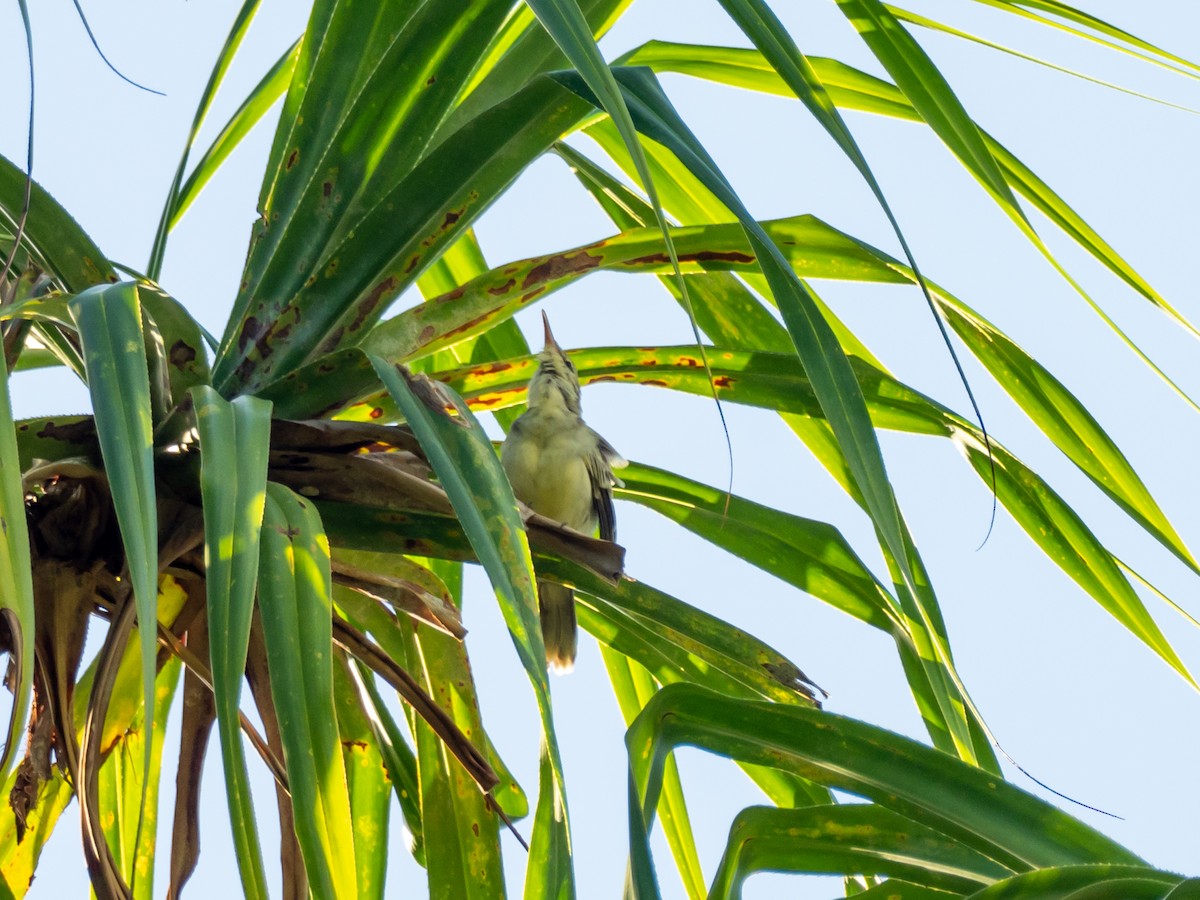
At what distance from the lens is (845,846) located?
47.4 inches

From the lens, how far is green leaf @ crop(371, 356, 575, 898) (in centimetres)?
99

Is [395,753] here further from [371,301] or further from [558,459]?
[558,459]

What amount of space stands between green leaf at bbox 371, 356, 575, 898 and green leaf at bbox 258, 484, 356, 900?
4.7 inches

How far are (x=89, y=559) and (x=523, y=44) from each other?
0.76 meters

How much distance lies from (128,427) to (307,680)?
209mm

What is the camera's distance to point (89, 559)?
1.34 meters

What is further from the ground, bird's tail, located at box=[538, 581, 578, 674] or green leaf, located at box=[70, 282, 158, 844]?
bird's tail, located at box=[538, 581, 578, 674]

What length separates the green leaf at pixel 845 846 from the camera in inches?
46.5

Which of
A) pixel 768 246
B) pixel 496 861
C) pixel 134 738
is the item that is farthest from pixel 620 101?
pixel 134 738

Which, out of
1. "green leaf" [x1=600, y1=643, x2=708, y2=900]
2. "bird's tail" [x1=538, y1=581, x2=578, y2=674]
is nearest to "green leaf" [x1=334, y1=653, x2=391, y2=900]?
"green leaf" [x1=600, y1=643, x2=708, y2=900]

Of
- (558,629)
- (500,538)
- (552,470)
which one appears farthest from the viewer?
(552,470)

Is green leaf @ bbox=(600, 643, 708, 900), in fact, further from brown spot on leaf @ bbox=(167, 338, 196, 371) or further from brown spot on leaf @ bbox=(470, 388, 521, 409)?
brown spot on leaf @ bbox=(167, 338, 196, 371)

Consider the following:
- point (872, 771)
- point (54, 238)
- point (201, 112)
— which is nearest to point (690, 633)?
point (872, 771)

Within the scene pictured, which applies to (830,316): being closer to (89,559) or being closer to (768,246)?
(768,246)
